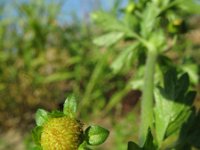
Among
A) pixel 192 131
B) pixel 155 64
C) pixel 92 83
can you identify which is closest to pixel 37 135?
pixel 192 131

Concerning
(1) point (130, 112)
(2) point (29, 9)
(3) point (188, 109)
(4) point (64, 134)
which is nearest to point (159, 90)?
(3) point (188, 109)

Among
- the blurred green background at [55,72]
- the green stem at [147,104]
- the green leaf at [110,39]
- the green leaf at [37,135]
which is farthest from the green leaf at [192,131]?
the blurred green background at [55,72]

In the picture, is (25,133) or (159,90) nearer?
(159,90)

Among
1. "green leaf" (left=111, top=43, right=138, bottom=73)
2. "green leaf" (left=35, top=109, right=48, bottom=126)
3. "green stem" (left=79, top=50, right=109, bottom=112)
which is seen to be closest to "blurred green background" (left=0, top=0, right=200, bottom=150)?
"green stem" (left=79, top=50, right=109, bottom=112)

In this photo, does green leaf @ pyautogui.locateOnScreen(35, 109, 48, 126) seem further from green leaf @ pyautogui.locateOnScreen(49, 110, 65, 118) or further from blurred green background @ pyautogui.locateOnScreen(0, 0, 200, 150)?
blurred green background @ pyautogui.locateOnScreen(0, 0, 200, 150)

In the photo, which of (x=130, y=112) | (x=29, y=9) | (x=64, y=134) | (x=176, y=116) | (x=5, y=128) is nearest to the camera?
(x=64, y=134)

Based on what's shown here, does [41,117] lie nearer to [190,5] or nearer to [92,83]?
[190,5]

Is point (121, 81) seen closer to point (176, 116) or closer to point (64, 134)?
point (176, 116)
